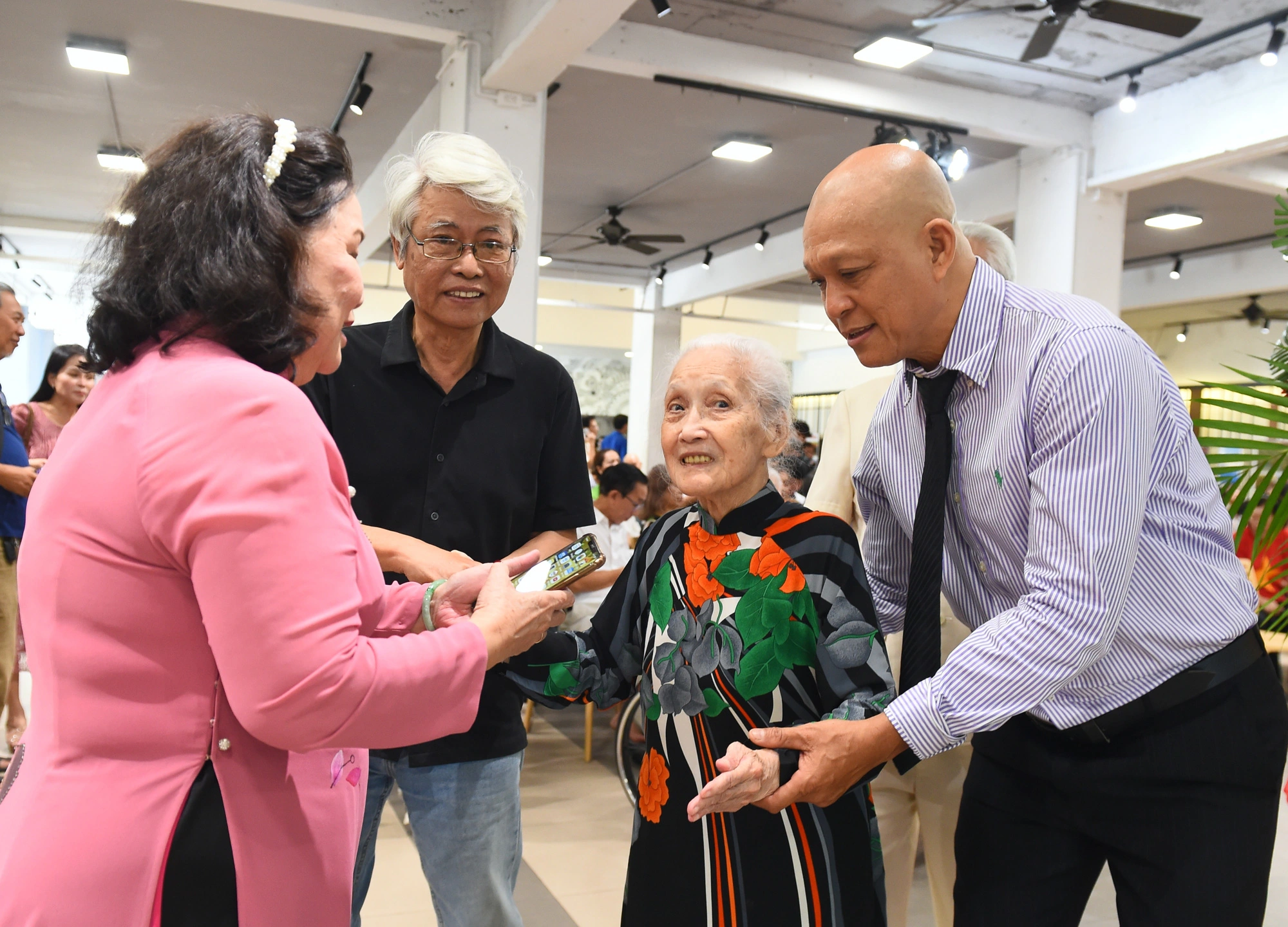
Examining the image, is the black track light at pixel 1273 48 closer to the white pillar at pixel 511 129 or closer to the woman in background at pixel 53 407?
the white pillar at pixel 511 129

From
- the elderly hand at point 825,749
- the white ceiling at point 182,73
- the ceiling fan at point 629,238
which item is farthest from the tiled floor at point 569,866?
the ceiling fan at point 629,238

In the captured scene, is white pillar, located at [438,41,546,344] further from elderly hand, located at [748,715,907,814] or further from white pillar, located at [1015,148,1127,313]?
elderly hand, located at [748,715,907,814]

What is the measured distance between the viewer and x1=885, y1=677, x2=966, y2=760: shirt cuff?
4.58 feet

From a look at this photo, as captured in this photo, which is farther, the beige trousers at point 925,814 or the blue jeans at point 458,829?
the beige trousers at point 925,814

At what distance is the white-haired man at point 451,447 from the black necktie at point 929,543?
67 cm

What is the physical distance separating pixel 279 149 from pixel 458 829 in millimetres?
1157

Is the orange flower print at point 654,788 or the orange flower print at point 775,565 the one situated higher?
the orange flower print at point 775,565

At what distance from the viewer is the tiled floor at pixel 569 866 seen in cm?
330

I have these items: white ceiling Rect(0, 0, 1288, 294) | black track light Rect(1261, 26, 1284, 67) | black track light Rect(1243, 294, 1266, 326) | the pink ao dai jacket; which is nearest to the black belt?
the pink ao dai jacket

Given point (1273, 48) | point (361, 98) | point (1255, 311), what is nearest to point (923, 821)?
point (1273, 48)

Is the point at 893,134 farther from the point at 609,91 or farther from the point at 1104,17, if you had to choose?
the point at 1104,17

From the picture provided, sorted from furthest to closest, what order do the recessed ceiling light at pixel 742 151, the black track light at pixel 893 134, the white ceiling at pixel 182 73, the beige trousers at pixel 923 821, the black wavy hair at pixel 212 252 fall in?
1. the recessed ceiling light at pixel 742 151
2. the black track light at pixel 893 134
3. the white ceiling at pixel 182 73
4. the beige trousers at pixel 923 821
5. the black wavy hair at pixel 212 252

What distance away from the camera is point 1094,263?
734 centimetres

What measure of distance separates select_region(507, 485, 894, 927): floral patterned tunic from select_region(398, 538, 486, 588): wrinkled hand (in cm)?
21
